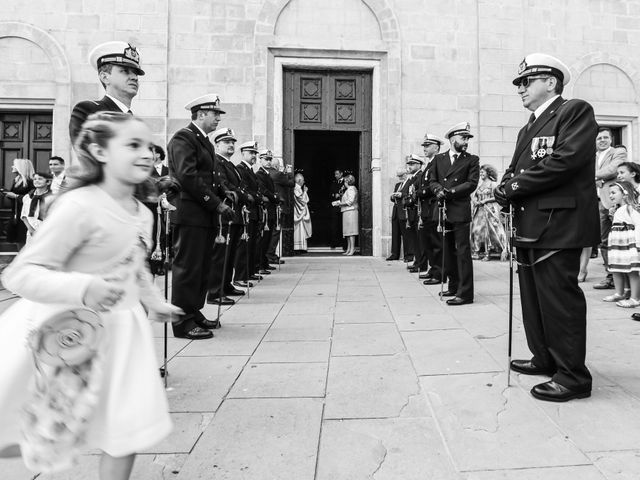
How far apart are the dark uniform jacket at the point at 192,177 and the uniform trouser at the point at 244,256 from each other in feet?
7.86

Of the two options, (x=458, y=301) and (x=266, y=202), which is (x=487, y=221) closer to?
(x=266, y=202)

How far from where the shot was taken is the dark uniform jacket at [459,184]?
5863mm

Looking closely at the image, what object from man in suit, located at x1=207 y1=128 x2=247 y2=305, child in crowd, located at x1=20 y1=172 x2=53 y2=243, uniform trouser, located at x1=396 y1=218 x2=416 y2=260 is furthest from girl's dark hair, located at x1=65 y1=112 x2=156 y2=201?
uniform trouser, located at x1=396 y1=218 x2=416 y2=260

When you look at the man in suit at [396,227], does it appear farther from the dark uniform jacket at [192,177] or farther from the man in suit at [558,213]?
the man in suit at [558,213]

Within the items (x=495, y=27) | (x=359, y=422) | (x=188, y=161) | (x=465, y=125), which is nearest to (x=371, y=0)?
(x=495, y=27)

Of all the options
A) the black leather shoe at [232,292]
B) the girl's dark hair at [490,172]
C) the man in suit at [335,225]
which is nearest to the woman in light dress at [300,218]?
the man in suit at [335,225]

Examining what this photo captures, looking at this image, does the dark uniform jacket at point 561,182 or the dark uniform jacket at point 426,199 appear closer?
the dark uniform jacket at point 561,182

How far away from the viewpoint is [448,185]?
19.9 ft

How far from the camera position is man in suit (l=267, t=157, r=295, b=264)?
9.83m

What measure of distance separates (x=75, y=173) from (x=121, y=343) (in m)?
0.59

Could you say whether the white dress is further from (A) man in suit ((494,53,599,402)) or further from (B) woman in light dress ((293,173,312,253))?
(B) woman in light dress ((293,173,312,253))

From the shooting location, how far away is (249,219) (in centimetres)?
727

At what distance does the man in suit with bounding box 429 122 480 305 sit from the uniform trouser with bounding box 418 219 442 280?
81 centimetres

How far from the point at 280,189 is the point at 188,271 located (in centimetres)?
593
